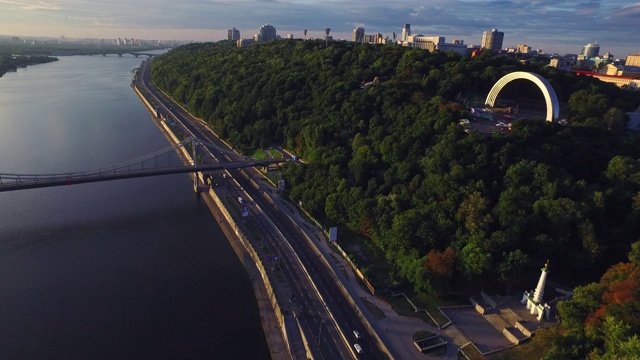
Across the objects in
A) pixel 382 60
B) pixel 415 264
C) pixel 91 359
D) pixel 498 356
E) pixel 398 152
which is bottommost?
pixel 91 359

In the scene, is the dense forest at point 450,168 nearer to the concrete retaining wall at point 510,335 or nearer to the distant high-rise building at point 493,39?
the concrete retaining wall at point 510,335

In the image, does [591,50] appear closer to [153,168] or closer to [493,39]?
[493,39]

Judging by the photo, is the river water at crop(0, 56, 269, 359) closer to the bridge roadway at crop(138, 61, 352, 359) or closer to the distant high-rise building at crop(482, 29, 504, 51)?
the bridge roadway at crop(138, 61, 352, 359)

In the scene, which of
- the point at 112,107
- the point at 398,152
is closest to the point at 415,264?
the point at 398,152

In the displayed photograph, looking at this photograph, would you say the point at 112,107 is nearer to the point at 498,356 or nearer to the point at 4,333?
the point at 4,333

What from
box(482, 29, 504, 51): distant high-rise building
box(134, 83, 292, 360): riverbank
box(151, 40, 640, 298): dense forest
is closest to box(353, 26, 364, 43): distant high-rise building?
box(482, 29, 504, 51): distant high-rise building

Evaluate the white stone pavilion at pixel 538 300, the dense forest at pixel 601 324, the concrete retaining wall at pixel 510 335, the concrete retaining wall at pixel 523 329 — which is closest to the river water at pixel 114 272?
the concrete retaining wall at pixel 510 335

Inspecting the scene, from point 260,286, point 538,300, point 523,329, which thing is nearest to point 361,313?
point 260,286
